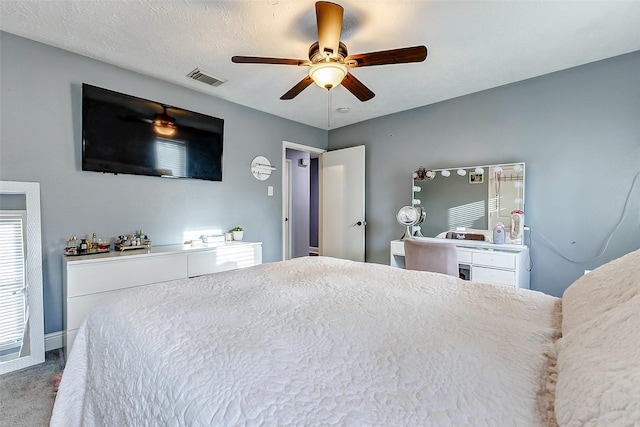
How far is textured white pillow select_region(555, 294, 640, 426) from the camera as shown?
0.39 metres

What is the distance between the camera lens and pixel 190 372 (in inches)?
26.8

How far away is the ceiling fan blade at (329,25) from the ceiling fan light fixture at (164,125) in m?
1.85

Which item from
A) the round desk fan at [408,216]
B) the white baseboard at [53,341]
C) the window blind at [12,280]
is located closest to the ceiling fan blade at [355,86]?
the round desk fan at [408,216]

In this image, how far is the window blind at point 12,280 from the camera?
6.57 ft

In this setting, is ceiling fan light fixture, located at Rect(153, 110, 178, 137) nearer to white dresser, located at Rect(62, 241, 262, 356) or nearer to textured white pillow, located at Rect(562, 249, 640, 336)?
white dresser, located at Rect(62, 241, 262, 356)

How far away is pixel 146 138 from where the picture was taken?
2.67 metres

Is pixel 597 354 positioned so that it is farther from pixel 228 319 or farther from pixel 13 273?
pixel 13 273

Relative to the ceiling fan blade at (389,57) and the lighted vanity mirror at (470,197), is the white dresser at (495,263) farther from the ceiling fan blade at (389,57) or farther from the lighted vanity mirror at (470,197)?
the ceiling fan blade at (389,57)

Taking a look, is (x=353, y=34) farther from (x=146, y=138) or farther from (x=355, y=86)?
(x=146, y=138)

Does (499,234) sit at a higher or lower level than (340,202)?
lower

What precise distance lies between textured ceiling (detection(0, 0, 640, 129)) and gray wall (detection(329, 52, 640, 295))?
0.20 m

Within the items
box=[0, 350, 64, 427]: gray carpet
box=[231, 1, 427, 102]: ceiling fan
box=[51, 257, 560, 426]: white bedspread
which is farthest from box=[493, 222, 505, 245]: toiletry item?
box=[0, 350, 64, 427]: gray carpet

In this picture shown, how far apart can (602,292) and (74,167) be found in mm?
3338

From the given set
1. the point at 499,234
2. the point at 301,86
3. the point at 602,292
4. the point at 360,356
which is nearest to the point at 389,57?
the point at 301,86
